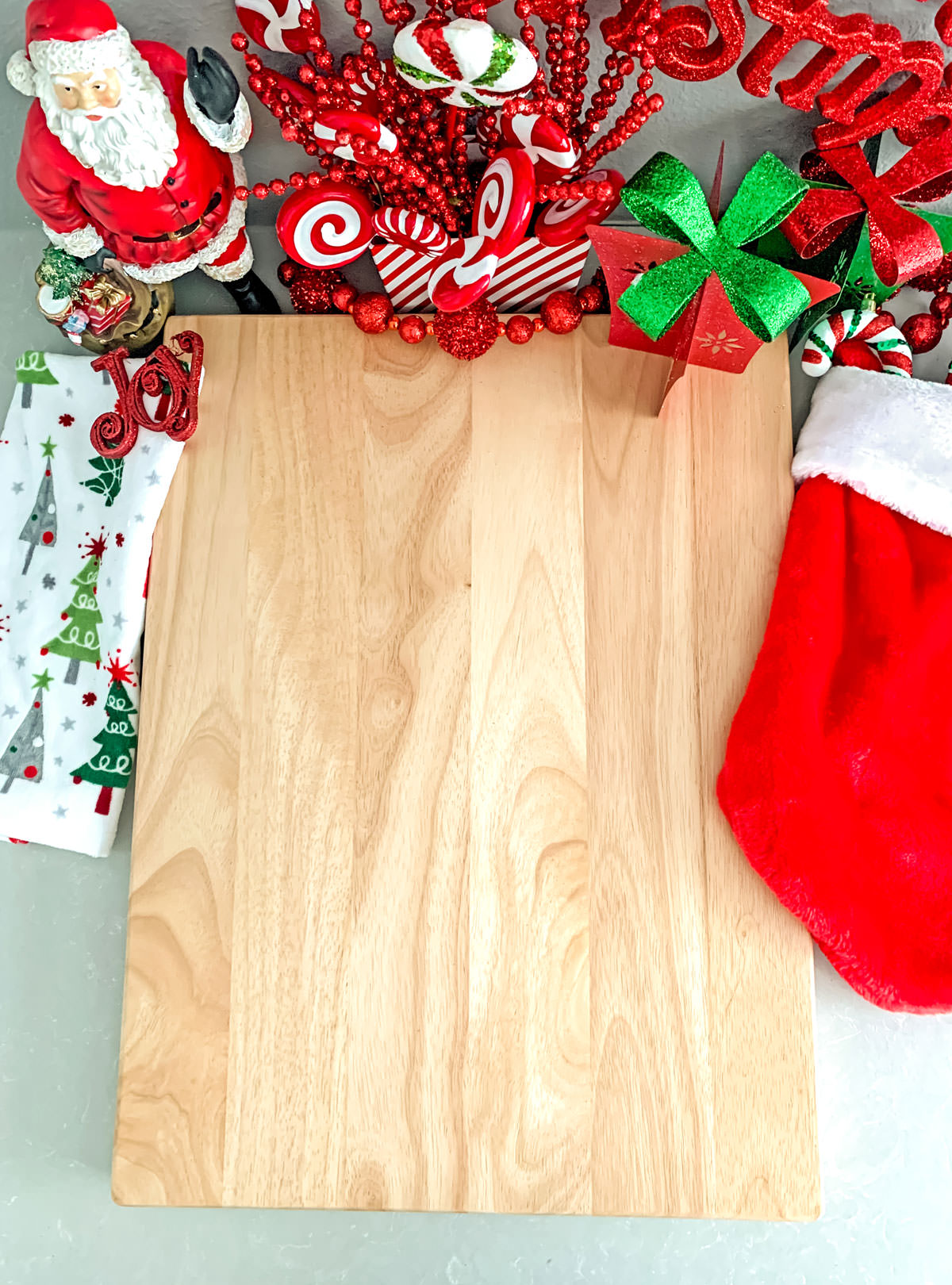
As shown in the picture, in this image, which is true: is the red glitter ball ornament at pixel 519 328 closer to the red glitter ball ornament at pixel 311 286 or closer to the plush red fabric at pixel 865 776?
the red glitter ball ornament at pixel 311 286

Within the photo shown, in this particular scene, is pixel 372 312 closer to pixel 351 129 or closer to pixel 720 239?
pixel 351 129

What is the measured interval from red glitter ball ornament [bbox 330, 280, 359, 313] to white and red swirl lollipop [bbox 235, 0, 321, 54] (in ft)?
0.58

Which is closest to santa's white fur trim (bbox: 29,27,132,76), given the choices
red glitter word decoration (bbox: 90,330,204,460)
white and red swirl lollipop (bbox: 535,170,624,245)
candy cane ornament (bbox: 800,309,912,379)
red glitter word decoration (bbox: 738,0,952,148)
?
red glitter word decoration (bbox: 90,330,204,460)

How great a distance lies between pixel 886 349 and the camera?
858 millimetres

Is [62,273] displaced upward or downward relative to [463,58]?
downward

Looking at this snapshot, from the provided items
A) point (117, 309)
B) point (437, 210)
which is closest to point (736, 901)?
point (437, 210)

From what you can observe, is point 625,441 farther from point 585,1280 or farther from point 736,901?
point 585,1280

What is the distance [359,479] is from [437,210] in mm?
223

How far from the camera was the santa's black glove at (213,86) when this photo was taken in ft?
2.31

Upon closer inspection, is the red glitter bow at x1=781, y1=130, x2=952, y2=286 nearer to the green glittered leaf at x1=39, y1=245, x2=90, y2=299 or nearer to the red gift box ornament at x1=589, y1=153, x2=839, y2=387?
the red gift box ornament at x1=589, y1=153, x2=839, y2=387

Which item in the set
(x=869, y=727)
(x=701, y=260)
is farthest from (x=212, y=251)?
(x=869, y=727)

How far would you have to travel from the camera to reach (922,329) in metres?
0.87

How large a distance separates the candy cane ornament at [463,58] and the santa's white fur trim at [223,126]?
0.40ft

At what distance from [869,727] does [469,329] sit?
458 mm
